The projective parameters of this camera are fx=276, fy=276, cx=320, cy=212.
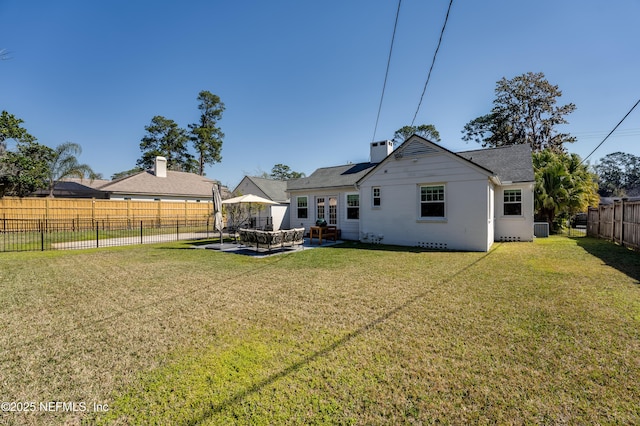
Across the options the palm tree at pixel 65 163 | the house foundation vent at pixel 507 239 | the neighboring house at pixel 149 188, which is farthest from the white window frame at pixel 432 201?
the palm tree at pixel 65 163

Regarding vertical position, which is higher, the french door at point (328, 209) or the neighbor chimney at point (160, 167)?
the neighbor chimney at point (160, 167)

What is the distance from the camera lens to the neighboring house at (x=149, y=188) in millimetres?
26562

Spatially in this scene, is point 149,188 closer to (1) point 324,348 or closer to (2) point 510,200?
(1) point 324,348

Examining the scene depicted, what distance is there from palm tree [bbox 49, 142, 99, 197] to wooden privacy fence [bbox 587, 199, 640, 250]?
38.3 m

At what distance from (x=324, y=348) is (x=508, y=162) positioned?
53.0 ft

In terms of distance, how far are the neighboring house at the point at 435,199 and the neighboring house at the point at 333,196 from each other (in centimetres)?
6

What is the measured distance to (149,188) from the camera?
91.9 ft

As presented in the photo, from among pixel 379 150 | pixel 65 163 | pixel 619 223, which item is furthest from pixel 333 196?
pixel 65 163

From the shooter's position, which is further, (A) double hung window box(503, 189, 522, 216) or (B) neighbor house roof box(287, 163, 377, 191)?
(B) neighbor house roof box(287, 163, 377, 191)

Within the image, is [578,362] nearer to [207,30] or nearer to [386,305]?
[386,305]

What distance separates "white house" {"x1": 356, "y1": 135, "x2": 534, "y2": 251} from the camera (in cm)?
1163

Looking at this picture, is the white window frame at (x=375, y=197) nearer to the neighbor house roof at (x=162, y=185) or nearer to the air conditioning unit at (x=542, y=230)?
the air conditioning unit at (x=542, y=230)

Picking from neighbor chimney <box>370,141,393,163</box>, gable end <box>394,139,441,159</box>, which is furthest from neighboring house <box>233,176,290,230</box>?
gable end <box>394,139,441,159</box>

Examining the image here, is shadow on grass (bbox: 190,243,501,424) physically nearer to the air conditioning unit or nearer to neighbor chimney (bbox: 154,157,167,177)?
the air conditioning unit
